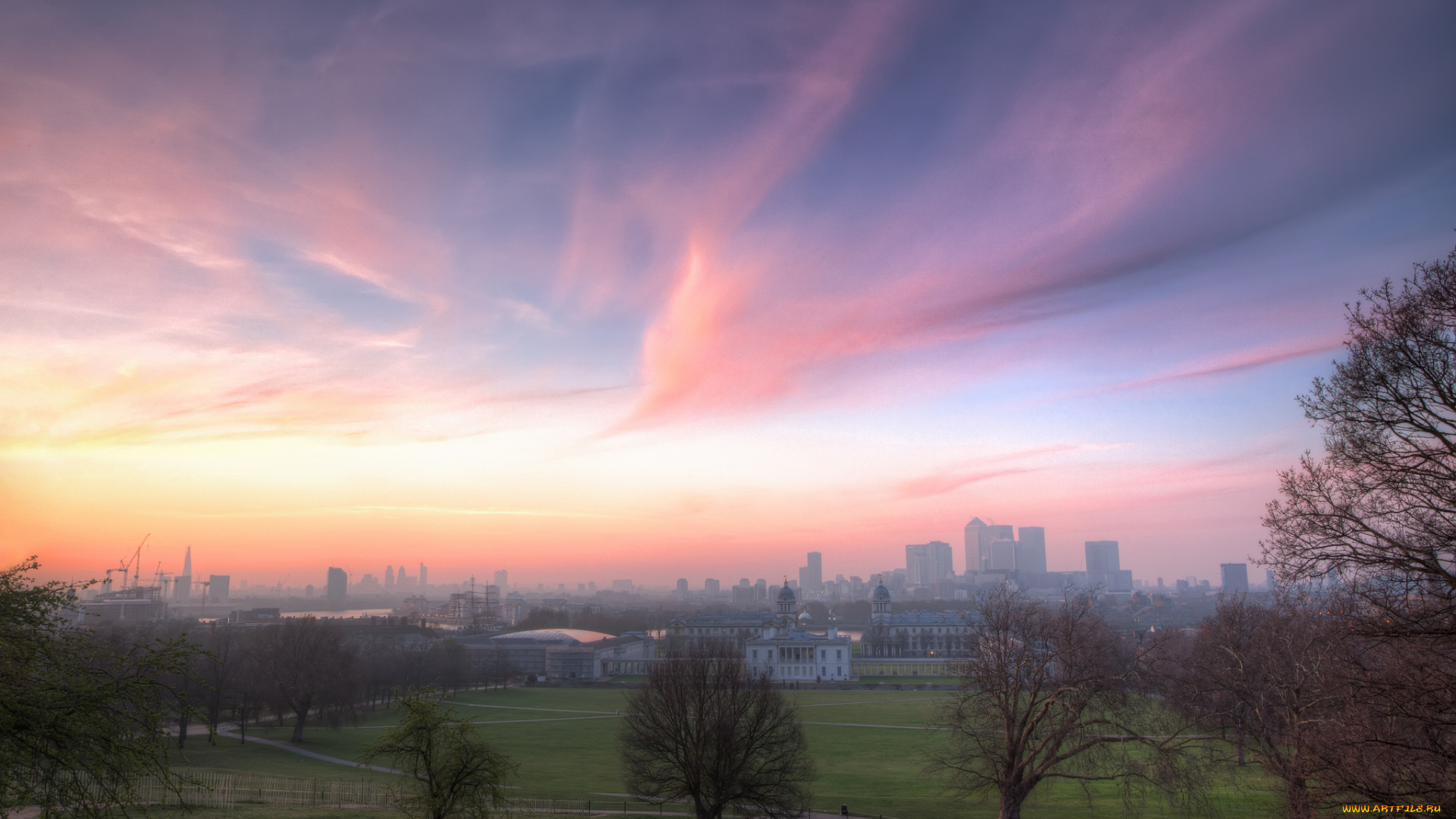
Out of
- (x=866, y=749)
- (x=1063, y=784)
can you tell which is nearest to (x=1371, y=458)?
(x=1063, y=784)

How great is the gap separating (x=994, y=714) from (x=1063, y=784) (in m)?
22.8

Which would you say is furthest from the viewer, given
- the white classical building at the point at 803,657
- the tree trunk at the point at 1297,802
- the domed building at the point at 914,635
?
the domed building at the point at 914,635

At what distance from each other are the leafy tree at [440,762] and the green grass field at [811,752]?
59.2 feet

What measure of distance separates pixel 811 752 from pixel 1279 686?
3567 centimetres

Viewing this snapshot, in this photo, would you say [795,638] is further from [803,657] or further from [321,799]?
[321,799]

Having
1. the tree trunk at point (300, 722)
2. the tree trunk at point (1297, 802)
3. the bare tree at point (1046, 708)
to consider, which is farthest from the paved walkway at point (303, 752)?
the tree trunk at point (1297, 802)

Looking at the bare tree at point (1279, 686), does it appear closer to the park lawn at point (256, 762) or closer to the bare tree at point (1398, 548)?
the bare tree at point (1398, 548)

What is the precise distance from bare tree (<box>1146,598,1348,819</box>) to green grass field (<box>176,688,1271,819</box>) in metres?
4.57

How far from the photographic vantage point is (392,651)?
10938 centimetres

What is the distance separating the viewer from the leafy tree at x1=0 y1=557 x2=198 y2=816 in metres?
11.8

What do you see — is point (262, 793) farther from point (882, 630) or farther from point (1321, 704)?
point (882, 630)

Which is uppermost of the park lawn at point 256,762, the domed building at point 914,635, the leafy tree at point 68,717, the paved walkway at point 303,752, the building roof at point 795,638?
the leafy tree at point 68,717

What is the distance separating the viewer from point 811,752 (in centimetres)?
5766

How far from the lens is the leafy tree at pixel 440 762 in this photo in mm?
24500
